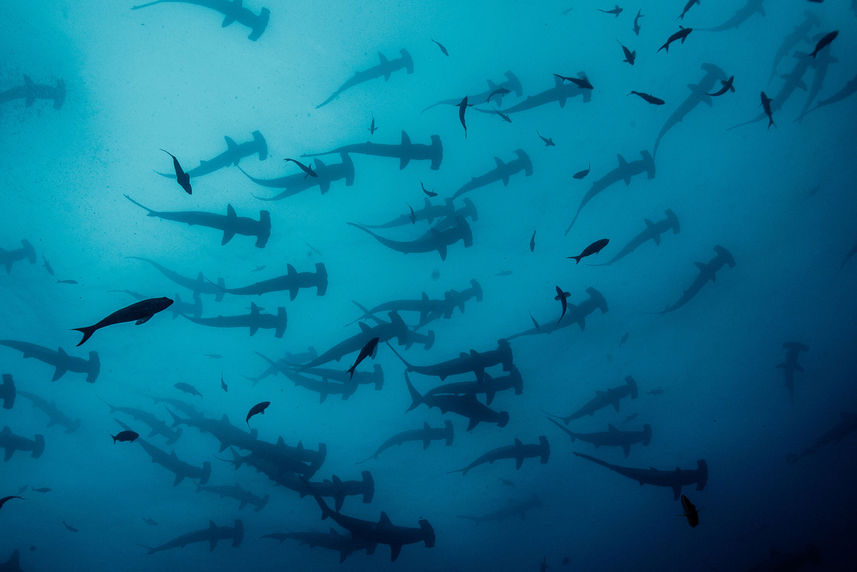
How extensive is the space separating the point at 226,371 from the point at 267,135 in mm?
17729

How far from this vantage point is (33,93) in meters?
14.7

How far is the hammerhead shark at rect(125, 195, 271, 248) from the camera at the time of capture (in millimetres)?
9547

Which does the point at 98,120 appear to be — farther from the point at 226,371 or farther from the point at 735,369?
the point at 735,369

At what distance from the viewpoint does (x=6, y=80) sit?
62.7ft

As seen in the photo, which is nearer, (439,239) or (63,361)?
(439,239)

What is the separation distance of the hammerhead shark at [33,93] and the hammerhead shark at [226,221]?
9.17 m

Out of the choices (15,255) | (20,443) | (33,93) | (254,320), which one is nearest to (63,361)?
(20,443)

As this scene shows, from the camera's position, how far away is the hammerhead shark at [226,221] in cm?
955

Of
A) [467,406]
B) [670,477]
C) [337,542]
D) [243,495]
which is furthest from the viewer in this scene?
[243,495]

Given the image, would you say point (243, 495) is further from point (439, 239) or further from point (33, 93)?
point (33, 93)

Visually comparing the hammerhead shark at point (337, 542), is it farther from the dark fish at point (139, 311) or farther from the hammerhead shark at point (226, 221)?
the dark fish at point (139, 311)

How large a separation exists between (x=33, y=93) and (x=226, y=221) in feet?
36.0

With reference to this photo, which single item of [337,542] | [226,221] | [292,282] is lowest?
[337,542]

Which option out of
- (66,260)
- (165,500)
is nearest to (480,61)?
(66,260)
